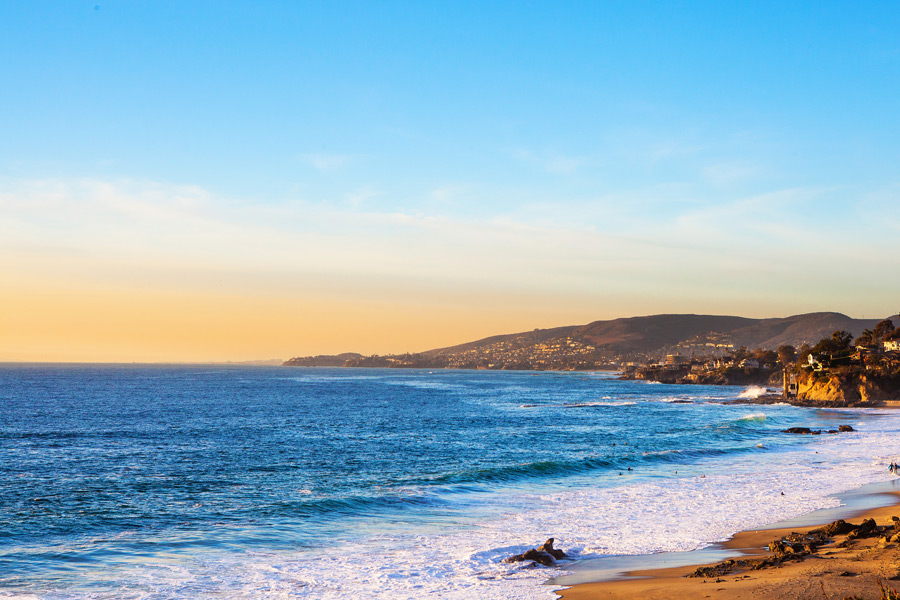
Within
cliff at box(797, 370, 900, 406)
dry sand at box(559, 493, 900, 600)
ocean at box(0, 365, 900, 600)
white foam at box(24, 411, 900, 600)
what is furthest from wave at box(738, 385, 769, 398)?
dry sand at box(559, 493, 900, 600)

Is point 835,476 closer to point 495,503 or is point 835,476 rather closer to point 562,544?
point 495,503

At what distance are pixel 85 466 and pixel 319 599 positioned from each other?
29352 millimetres

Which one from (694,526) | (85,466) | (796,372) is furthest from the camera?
(796,372)

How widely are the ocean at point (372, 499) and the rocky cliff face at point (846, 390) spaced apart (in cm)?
3268

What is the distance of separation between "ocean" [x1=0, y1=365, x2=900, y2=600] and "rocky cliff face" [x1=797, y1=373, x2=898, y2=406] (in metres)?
32.7

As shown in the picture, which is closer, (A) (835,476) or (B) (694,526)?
(B) (694,526)

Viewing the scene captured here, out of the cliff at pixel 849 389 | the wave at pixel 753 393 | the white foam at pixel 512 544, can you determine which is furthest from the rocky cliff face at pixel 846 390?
the white foam at pixel 512 544

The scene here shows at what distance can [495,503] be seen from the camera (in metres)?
30.2

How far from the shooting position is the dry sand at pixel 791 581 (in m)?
14.9

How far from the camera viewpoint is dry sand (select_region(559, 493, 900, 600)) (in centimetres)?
1491

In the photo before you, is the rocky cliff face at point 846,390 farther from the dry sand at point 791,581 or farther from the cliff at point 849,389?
the dry sand at point 791,581

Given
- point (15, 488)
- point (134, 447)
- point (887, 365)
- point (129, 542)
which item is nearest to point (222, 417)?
point (134, 447)

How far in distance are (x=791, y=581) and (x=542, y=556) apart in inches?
274

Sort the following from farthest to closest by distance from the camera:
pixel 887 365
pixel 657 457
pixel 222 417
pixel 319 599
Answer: pixel 887 365 → pixel 222 417 → pixel 657 457 → pixel 319 599
